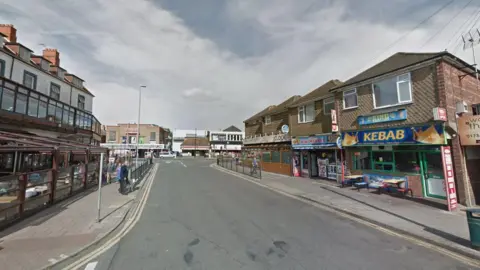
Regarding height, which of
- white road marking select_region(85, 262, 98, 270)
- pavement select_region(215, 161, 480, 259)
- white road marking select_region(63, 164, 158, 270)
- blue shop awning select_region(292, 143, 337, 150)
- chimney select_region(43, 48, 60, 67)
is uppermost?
chimney select_region(43, 48, 60, 67)

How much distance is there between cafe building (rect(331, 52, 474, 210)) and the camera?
956 cm

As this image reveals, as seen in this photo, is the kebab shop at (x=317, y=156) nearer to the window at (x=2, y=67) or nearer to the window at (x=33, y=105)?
the window at (x=33, y=105)

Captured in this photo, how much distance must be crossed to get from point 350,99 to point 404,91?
324cm

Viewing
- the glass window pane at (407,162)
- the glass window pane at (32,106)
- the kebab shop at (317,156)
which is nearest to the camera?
the glass window pane at (407,162)

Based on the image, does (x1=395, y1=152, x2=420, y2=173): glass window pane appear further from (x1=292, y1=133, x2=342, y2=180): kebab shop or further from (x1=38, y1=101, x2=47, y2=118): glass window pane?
(x1=38, y1=101, x2=47, y2=118): glass window pane

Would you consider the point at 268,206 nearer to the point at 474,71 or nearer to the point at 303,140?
the point at 303,140

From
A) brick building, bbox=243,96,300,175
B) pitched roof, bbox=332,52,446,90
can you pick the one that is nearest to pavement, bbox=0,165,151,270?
pitched roof, bbox=332,52,446,90

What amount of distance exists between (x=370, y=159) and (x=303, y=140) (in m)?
5.99

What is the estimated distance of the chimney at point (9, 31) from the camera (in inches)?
738

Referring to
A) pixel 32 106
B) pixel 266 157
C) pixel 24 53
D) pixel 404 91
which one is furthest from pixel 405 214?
pixel 24 53

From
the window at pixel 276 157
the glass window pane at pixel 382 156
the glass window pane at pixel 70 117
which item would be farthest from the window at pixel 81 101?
the glass window pane at pixel 382 156

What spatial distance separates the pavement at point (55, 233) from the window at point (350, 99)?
1312cm

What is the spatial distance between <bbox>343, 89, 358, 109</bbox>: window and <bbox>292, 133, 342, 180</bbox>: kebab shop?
207 cm

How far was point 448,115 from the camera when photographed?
31.3 feet
